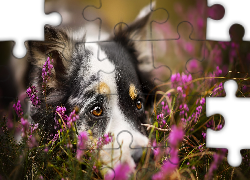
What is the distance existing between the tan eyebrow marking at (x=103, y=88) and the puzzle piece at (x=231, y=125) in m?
0.99

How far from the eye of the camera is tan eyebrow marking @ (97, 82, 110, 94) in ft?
7.45

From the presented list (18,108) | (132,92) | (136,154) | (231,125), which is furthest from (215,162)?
(18,108)

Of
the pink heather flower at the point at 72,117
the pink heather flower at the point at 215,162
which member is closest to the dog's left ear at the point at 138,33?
the pink heather flower at the point at 72,117

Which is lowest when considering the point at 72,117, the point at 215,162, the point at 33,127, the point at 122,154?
the point at 215,162

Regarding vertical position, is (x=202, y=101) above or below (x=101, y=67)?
below

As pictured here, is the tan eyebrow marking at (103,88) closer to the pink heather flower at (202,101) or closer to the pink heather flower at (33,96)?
the pink heather flower at (33,96)

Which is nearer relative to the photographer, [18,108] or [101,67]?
[101,67]

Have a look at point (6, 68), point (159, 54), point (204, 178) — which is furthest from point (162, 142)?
point (6, 68)

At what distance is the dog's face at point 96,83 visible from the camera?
7.43 ft

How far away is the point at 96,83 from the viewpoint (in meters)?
2.29

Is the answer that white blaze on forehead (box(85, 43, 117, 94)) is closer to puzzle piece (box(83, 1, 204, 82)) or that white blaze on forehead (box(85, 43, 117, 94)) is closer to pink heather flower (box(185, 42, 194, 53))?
puzzle piece (box(83, 1, 204, 82))

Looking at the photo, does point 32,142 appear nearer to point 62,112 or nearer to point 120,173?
point 62,112

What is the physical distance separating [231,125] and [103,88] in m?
1.21

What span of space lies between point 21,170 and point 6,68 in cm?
103
